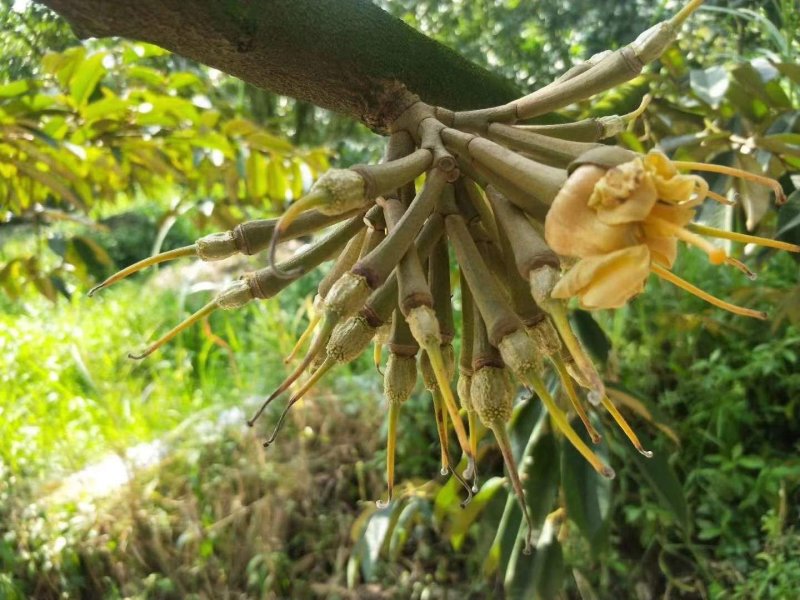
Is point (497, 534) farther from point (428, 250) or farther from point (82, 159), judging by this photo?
point (82, 159)

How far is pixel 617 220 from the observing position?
0.39 metres

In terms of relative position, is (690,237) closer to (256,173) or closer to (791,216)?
(791,216)

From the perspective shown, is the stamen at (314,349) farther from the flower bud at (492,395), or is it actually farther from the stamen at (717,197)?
the stamen at (717,197)

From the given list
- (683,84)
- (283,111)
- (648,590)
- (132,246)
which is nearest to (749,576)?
(648,590)

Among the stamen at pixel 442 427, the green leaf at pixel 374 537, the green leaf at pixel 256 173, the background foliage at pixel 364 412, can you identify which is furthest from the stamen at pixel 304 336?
the green leaf at pixel 256 173

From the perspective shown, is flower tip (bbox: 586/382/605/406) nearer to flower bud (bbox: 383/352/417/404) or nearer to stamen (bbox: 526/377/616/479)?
stamen (bbox: 526/377/616/479)

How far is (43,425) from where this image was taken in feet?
10.2

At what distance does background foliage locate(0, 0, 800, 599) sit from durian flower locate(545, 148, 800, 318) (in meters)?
0.66

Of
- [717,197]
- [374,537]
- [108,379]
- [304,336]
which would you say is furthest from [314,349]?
[108,379]

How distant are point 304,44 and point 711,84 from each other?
2.71 feet

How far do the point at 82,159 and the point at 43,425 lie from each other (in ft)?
6.19

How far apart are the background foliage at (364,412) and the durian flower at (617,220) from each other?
664 millimetres

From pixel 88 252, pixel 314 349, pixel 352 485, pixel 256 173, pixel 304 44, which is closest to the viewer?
pixel 314 349

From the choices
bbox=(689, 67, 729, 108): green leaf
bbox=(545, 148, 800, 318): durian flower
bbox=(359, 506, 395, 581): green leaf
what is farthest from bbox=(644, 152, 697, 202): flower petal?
bbox=(359, 506, 395, 581): green leaf
